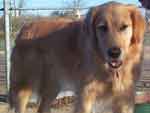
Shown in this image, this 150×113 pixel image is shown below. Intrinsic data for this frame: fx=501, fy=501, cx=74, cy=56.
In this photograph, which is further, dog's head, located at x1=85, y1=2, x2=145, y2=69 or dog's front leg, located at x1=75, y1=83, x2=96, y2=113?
dog's front leg, located at x1=75, y1=83, x2=96, y2=113

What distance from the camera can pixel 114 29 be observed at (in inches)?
224

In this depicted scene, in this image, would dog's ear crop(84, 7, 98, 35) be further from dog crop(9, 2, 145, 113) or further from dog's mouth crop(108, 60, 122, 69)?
dog's mouth crop(108, 60, 122, 69)

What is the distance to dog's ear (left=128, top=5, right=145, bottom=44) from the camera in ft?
19.2

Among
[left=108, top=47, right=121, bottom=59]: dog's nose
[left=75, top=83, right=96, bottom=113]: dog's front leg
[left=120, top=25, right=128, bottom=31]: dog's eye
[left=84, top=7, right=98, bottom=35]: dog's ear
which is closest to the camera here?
[left=108, top=47, right=121, bottom=59]: dog's nose

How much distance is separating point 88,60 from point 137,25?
769 millimetres

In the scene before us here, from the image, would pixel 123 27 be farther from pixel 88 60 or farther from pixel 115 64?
pixel 88 60

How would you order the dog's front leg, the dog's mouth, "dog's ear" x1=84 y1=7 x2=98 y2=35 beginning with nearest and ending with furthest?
the dog's mouth < "dog's ear" x1=84 y1=7 x2=98 y2=35 < the dog's front leg

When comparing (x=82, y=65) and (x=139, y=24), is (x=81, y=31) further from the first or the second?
(x=139, y=24)

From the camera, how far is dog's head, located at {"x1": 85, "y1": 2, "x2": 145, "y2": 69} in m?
5.65

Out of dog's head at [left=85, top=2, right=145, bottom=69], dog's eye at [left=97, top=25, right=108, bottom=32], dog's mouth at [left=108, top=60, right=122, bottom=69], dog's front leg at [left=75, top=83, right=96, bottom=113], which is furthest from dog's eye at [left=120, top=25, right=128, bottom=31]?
dog's front leg at [left=75, top=83, right=96, bottom=113]

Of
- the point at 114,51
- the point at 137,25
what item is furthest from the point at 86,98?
the point at 137,25

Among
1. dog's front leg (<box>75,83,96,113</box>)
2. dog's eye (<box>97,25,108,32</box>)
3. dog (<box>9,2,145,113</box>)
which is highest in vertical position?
dog's eye (<box>97,25,108,32</box>)

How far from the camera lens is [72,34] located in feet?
22.1

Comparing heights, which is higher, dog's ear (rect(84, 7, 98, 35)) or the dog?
dog's ear (rect(84, 7, 98, 35))
